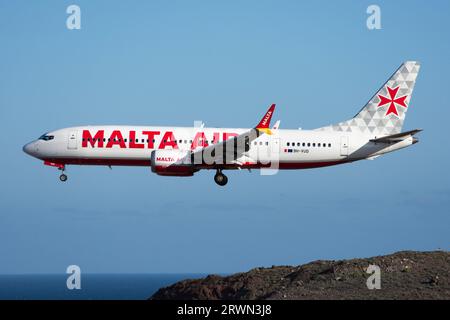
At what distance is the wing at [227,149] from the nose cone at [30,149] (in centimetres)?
1288

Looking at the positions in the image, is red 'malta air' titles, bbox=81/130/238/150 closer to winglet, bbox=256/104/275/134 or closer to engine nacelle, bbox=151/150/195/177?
engine nacelle, bbox=151/150/195/177

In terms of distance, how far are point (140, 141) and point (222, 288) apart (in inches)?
557

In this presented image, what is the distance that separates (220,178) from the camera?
65875mm

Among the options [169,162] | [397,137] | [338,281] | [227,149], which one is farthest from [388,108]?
[338,281]

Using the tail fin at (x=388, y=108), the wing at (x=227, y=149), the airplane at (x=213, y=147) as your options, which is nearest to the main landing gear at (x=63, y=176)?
the airplane at (x=213, y=147)

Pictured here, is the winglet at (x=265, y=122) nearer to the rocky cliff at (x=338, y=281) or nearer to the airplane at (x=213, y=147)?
the airplane at (x=213, y=147)

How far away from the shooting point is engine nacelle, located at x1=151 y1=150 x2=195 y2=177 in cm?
6256

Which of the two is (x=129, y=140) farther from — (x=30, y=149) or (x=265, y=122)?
(x=265, y=122)

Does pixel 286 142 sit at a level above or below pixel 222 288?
above

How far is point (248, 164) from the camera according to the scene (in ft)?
218

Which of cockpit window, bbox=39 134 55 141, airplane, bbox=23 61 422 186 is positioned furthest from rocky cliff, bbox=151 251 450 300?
cockpit window, bbox=39 134 55 141

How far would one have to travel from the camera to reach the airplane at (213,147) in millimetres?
63472
